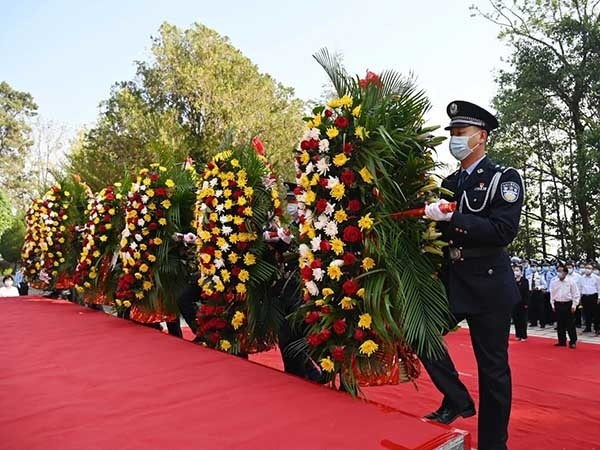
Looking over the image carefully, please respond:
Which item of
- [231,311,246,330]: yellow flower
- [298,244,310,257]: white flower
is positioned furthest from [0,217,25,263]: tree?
[298,244,310,257]: white flower

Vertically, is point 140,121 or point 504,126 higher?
point 504,126

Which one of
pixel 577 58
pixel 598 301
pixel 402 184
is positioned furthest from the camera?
pixel 577 58

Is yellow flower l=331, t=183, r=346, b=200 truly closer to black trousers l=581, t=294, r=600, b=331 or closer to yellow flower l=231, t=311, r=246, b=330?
yellow flower l=231, t=311, r=246, b=330

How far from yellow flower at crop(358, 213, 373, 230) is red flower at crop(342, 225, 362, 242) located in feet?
0.10

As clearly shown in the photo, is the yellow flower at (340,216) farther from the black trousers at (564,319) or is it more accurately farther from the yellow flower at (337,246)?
the black trousers at (564,319)

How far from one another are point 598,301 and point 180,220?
29.7 feet

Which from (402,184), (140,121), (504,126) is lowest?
(402,184)

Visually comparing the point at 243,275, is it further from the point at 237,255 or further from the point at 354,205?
the point at 354,205

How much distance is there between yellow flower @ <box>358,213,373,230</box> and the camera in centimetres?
246

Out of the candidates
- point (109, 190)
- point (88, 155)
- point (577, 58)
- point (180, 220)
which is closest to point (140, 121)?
point (88, 155)

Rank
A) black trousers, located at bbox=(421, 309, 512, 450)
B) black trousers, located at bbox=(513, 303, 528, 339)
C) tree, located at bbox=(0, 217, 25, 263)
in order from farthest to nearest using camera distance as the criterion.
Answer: tree, located at bbox=(0, 217, 25, 263)
black trousers, located at bbox=(513, 303, 528, 339)
black trousers, located at bbox=(421, 309, 512, 450)

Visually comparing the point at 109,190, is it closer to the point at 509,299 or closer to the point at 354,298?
the point at 354,298

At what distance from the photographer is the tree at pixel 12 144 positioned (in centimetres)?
3638

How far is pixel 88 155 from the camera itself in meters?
16.1
